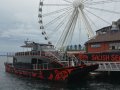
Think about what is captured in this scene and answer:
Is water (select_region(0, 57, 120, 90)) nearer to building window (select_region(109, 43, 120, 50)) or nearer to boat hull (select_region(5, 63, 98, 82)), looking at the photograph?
boat hull (select_region(5, 63, 98, 82))

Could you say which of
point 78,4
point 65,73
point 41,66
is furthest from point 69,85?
point 78,4

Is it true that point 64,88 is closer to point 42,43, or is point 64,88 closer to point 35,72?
point 35,72

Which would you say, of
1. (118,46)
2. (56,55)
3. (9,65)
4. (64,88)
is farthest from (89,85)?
(9,65)

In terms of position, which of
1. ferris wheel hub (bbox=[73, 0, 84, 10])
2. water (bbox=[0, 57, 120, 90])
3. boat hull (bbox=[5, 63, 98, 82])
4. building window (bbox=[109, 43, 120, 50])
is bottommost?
water (bbox=[0, 57, 120, 90])

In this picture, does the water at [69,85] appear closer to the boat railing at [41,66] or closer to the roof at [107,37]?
the boat railing at [41,66]

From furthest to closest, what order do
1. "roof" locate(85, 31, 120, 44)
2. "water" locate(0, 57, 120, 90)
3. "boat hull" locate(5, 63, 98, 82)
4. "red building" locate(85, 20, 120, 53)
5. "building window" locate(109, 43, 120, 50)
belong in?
"roof" locate(85, 31, 120, 44)
"red building" locate(85, 20, 120, 53)
"building window" locate(109, 43, 120, 50)
"boat hull" locate(5, 63, 98, 82)
"water" locate(0, 57, 120, 90)

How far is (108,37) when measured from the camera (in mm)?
71062

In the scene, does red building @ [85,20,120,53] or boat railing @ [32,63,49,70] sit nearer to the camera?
boat railing @ [32,63,49,70]

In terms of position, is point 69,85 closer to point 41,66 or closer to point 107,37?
point 41,66

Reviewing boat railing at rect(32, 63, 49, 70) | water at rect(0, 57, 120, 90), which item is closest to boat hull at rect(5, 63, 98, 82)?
boat railing at rect(32, 63, 49, 70)

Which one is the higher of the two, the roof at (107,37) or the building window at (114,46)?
the roof at (107,37)

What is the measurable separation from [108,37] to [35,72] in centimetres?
1914

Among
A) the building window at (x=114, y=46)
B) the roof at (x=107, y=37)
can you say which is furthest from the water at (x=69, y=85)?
the roof at (x=107, y=37)

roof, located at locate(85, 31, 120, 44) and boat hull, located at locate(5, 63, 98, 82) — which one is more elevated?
roof, located at locate(85, 31, 120, 44)
